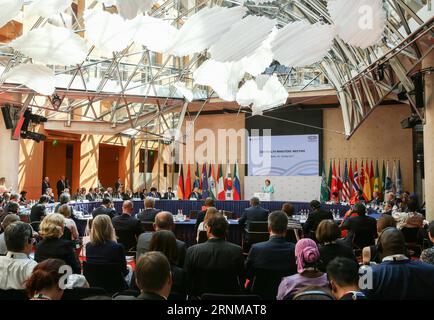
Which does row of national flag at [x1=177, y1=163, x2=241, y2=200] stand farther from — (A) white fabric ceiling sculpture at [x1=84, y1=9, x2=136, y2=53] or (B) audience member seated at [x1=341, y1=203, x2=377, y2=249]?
(A) white fabric ceiling sculpture at [x1=84, y1=9, x2=136, y2=53]

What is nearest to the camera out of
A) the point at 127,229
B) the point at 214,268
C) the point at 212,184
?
the point at 214,268

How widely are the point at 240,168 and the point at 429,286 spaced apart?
62.6 ft

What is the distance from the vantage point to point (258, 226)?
8578 millimetres

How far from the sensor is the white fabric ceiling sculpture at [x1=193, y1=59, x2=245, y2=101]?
4844 millimetres

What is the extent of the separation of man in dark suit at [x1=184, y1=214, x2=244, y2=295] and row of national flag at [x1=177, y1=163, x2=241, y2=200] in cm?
1647

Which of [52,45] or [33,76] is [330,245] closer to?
[52,45]

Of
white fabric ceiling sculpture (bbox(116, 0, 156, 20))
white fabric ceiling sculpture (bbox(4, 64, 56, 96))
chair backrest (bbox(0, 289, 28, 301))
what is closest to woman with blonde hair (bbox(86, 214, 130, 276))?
chair backrest (bbox(0, 289, 28, 301))

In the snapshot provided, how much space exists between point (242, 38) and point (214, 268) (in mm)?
2171

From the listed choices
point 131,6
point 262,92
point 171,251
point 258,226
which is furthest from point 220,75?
point 258,226

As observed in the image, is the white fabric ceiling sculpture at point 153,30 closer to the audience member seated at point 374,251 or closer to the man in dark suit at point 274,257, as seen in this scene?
the man in dark suit at point 274,257

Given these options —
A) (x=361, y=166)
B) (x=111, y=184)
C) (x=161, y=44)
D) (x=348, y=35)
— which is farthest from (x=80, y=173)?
(x=348, y=35)

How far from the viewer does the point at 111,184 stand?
28969mm

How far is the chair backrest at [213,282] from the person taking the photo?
12.9 ft
